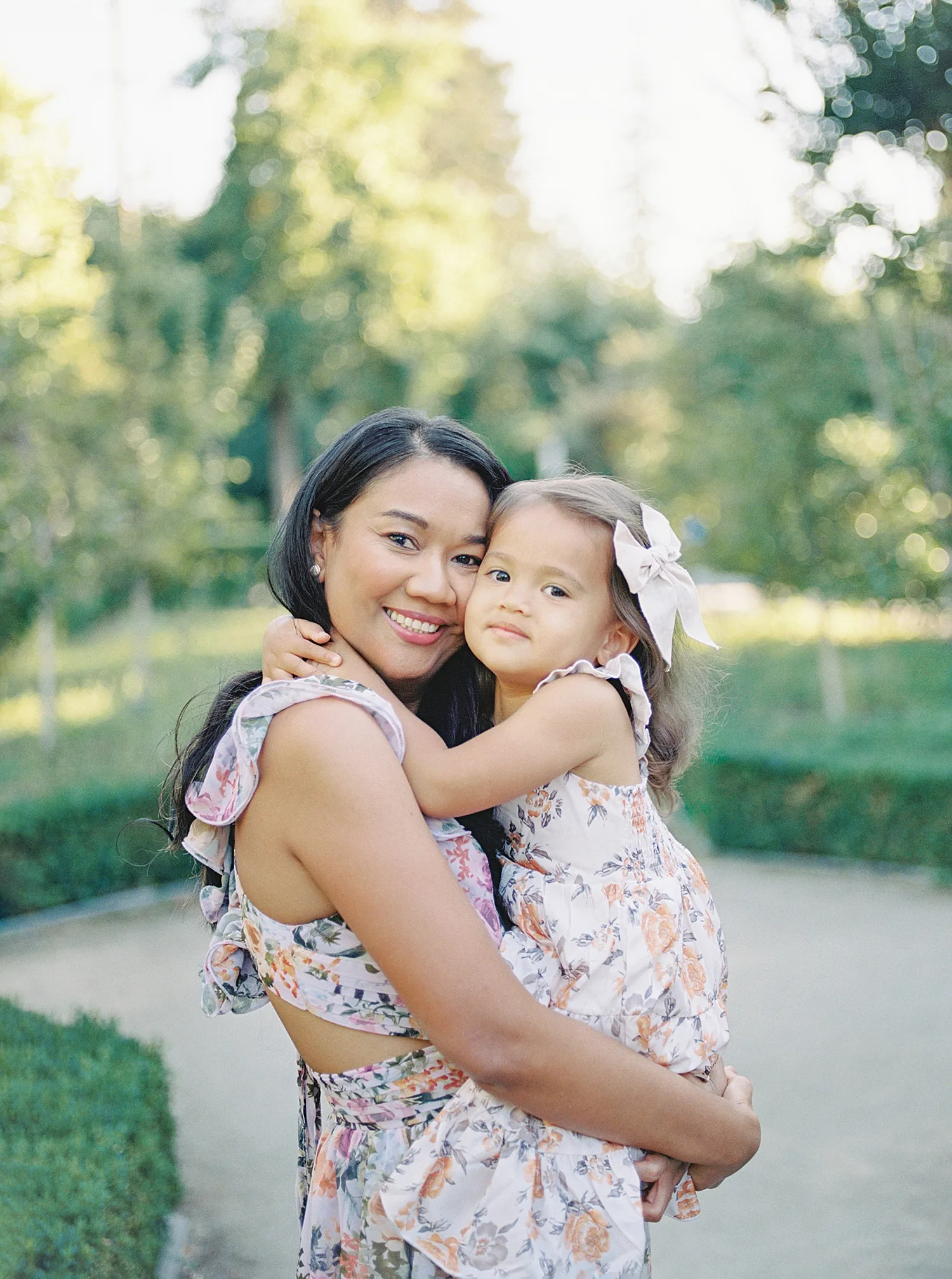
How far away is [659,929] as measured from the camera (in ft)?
5.71

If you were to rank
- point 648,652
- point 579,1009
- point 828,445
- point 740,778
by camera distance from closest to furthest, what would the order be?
point 579,1009
point 648,652
point 740,778
point 828,445

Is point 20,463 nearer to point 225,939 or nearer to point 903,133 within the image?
point 903,133

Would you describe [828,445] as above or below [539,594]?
below

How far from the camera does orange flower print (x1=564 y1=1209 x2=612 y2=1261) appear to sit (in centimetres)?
160

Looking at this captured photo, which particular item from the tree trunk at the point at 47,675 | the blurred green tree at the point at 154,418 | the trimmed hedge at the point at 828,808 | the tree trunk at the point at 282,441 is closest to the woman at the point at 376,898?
the trimmed hedge at the point at 828,808

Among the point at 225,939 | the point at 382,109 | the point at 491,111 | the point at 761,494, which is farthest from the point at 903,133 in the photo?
the point at 491,111

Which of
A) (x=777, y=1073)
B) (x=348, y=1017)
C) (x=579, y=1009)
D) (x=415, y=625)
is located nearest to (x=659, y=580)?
(x=415, y=625)

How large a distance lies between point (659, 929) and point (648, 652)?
1.65 ft

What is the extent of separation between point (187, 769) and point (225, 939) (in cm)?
27

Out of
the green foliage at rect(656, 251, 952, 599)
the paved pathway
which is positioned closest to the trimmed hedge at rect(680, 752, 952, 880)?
the paved pathway

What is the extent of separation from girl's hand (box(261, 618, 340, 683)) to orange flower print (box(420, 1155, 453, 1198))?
0.67 m

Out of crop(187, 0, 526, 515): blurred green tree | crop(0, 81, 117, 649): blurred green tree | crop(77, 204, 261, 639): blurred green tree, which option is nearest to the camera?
crop(0, 81, 117, 649): blurred green tree

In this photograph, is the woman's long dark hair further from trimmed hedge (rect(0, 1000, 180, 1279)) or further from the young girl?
trimmed hedge (rect(0, 1000, 180, 1279))

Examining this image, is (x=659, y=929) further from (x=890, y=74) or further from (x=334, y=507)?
(x=890, y=74)
